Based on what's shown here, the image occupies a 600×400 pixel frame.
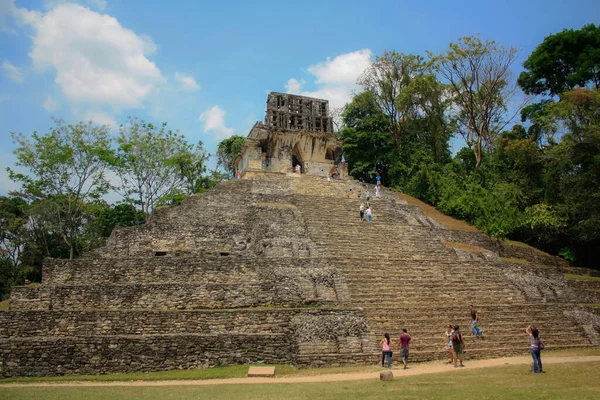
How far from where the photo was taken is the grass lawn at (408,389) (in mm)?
7492

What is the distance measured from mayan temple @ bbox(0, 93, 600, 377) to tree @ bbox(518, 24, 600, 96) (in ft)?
54.7

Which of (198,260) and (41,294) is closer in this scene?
(41,294)

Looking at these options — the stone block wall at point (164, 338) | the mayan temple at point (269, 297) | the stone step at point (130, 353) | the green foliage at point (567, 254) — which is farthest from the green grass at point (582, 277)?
the stone step at point (130, 353)

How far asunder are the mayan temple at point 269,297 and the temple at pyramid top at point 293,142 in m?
11.1

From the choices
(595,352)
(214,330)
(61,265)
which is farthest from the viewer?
(61,265)

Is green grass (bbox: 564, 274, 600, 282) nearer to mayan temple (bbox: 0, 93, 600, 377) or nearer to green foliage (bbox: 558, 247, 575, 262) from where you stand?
mayan temple (bbox: 0, 93, 600, 377)

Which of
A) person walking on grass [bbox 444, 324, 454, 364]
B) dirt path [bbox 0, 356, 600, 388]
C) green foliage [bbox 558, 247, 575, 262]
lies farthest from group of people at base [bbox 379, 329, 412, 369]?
green foliage [bbox 558, 247, 575, 262]

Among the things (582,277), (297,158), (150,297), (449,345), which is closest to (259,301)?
(150,297)

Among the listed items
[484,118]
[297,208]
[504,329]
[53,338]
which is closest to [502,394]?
[504,329]

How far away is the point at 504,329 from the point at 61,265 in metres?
12.9

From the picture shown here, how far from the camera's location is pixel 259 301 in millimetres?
13266

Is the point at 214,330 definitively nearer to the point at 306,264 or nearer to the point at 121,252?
the point at 306,264

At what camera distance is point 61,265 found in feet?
46.7

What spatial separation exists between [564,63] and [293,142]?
18.9 m
